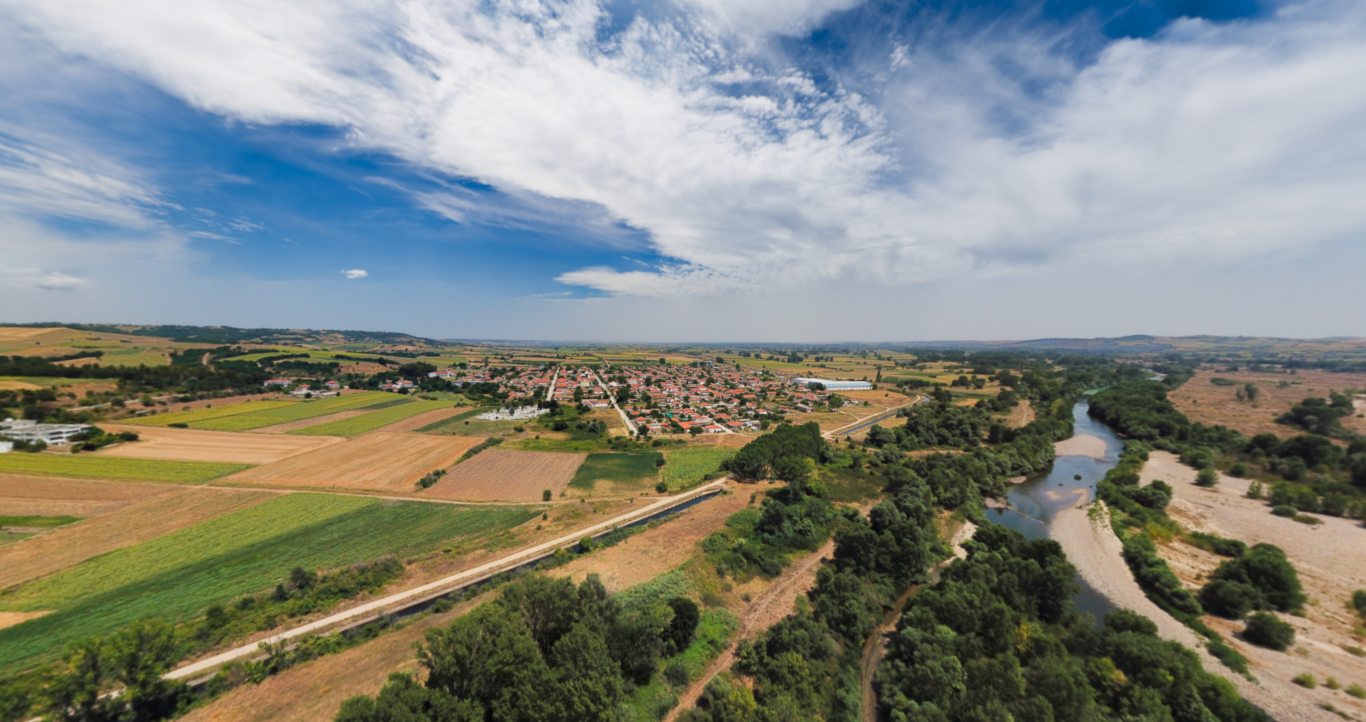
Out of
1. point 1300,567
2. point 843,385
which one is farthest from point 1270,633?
point 843,385

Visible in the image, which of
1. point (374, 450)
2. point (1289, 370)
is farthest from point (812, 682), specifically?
point (1289, 370)

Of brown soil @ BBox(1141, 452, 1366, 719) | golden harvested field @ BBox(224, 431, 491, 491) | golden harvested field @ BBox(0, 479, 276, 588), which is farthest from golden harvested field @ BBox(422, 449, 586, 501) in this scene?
brown soil @ BBox(1141, 452, 1366, 719)

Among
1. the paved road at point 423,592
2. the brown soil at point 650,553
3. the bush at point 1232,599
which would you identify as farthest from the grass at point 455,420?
the bush at point 1232,599

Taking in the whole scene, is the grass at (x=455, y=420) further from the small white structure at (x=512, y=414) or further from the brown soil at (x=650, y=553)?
the brown soil at (x=650, y=553)

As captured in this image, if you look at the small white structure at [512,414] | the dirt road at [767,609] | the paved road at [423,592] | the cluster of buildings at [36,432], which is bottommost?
the dirt road at [767,609]

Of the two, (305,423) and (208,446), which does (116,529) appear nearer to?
(208,446)
